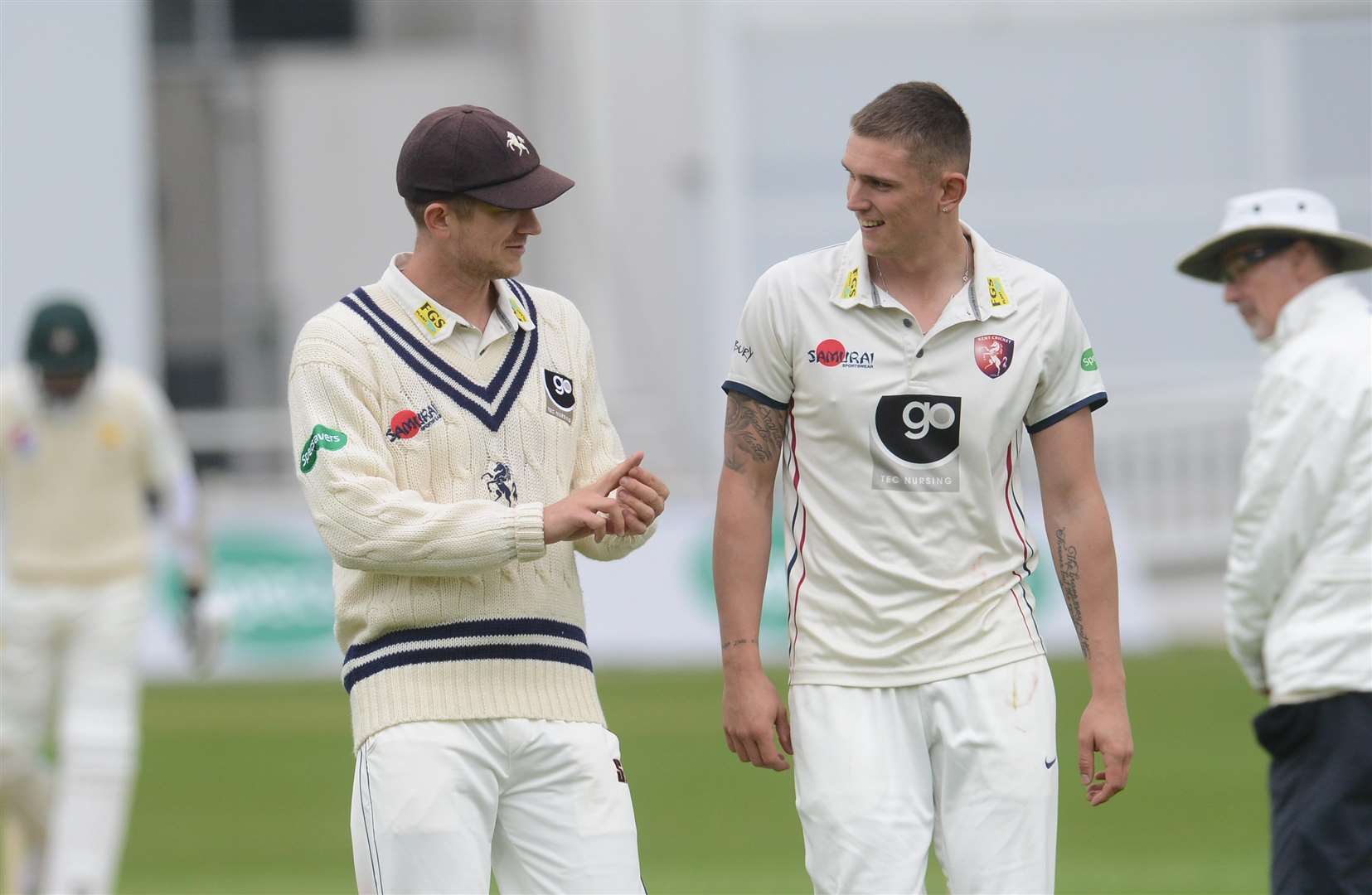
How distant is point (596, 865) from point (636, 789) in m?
7.00

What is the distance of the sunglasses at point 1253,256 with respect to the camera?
19.0 ft

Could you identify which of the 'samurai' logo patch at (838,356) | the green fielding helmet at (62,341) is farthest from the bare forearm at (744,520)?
the green fielding helmet at (62,341)

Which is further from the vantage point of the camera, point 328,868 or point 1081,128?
point 1081,128

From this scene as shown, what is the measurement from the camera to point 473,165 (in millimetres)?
4691

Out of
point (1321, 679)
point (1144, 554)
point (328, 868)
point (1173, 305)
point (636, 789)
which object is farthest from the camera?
point (1173, 305)

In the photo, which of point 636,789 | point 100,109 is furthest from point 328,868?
point 100,109

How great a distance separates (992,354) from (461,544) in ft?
4.06

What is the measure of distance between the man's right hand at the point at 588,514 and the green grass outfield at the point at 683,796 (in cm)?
462

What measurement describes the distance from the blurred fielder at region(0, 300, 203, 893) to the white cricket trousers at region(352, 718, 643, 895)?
11.8ft

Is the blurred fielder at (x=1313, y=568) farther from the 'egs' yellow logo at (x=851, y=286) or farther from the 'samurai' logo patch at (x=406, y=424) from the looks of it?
the 'samurai' logo patch at (x=406, y=424)

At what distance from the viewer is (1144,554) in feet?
63.7

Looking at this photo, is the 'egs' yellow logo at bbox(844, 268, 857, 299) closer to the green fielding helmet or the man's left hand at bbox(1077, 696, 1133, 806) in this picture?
the man's left hand at bbox(1077, 696, 1133, 806)

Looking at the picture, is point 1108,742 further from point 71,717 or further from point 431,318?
point 71,717

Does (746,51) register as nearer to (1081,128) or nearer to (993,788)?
(1081,128)
